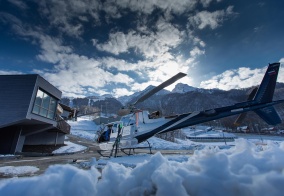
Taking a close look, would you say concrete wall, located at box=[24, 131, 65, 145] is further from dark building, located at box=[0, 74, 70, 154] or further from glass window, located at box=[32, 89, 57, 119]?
glass window, located at box=[32, 89, 57, 119]

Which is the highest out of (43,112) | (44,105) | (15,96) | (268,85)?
(268,85)

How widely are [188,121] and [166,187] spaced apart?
1182 centimetres

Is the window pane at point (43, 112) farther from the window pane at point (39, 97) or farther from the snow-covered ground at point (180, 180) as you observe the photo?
the snow-covered ground at point (180, 180)

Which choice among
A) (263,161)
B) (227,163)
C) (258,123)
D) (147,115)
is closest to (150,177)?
(227,163)

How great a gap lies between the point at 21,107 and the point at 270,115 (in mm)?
20843

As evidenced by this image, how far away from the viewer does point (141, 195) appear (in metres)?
1.39

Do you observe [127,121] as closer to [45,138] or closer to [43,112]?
[43,112]

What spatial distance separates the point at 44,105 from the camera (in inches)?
650

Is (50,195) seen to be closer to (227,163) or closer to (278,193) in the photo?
(227,163)

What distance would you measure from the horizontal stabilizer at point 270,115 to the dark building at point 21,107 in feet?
62.9

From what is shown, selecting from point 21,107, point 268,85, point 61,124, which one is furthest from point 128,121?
point 61,124

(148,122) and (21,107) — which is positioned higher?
(21,107)

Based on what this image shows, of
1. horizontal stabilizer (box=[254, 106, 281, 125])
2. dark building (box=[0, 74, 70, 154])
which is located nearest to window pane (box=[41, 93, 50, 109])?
dark building (box=[0, 74, 70, 154])

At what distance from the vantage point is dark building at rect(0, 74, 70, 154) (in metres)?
13.8
